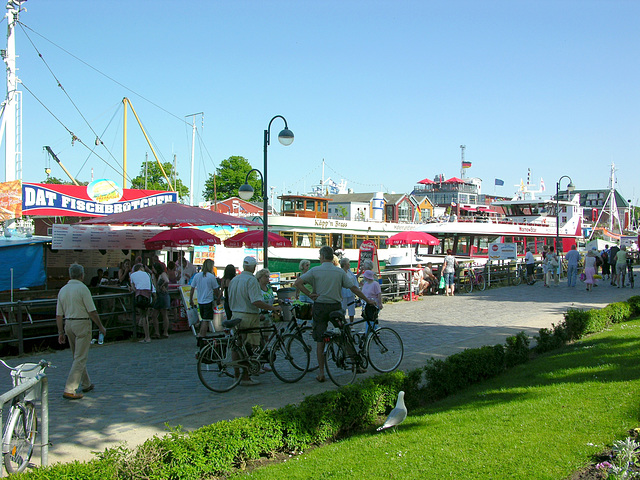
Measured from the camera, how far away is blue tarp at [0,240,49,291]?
13055 millimetres

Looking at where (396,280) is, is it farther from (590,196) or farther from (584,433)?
(590,196)

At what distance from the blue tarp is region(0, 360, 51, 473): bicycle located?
30.2ft

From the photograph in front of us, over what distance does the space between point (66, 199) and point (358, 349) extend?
1286 cm

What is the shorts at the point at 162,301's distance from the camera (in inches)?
483

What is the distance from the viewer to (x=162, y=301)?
12367mm

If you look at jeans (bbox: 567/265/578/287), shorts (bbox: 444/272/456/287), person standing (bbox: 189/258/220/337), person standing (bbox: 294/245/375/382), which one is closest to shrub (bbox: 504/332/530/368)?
person standing (bbox: 294/245/375/382)

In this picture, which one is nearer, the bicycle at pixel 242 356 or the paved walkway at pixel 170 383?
the paved walkway at pixel 170 383

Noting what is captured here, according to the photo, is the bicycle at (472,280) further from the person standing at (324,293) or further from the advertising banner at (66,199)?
the person standing at (324,293)

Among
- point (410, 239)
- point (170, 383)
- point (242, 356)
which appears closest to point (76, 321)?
point (170, 383)

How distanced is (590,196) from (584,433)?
142m

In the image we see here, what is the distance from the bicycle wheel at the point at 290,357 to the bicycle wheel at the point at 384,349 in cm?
103

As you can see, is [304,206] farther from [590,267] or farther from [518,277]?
[590,267]

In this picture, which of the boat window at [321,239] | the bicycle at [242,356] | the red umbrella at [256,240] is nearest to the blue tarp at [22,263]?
the red umbrella at [256,240]

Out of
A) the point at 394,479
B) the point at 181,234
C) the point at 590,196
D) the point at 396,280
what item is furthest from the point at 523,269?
the point at 590,196
